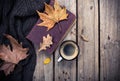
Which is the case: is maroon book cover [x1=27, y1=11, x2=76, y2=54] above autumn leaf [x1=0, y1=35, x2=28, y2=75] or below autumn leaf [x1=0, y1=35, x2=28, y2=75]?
above

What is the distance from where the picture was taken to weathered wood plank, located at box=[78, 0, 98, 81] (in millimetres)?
2662

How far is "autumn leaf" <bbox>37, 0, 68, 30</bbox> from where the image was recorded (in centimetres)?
261

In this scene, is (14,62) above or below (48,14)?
below

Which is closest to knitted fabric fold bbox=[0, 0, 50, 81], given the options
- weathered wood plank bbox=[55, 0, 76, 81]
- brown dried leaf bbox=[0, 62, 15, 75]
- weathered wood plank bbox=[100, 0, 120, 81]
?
brown dried leaf bbox=[0, 62, 15, 75]

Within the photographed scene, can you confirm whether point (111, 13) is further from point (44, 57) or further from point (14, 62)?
point (14, 62)

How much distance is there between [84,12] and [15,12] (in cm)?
43

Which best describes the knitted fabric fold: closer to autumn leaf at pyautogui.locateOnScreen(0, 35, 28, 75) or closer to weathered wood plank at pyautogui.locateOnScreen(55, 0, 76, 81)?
autumn leaf at pyautogui.locateOnScreen(0, 35, 28, 75)

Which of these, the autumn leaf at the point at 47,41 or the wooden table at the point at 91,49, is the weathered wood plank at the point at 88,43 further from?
the autumn leaf at the point at 47,41

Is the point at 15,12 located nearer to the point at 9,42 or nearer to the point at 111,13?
the point at 9,42

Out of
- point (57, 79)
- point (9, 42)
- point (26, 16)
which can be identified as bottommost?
point (57, 79)

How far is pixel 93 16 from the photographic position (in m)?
2.67

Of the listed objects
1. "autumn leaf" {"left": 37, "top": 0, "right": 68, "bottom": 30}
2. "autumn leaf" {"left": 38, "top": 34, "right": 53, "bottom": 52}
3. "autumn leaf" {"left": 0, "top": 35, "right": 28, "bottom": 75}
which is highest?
"autumn leaf" {"left": 37, "top": 0, "right": 68, "bottom": 30}

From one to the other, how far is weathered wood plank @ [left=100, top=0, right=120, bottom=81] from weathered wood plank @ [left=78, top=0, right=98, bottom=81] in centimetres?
4

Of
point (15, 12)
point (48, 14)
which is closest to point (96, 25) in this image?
point (48, 14)
